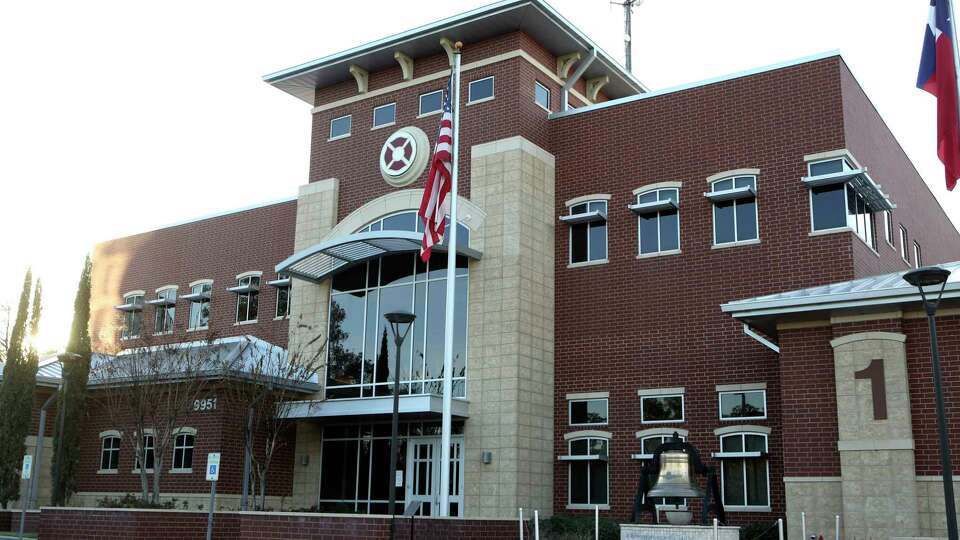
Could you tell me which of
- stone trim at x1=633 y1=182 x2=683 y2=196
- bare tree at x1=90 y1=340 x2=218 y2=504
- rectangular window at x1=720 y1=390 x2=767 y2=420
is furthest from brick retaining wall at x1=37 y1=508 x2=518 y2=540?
stone trim at x1=633 y1=182 x2=683 y2=196

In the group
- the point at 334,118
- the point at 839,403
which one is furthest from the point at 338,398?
the point at 839,403

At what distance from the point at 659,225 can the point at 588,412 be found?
543 cm

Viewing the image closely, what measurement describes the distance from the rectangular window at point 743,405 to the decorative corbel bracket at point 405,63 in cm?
1360

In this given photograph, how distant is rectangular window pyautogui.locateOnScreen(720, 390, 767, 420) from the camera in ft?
80.2

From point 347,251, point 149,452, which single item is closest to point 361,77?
point 347,251

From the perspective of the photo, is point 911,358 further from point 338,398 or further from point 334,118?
point 334,118

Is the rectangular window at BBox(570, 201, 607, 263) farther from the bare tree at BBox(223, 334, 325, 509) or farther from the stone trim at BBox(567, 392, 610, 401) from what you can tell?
the bare tree at BBox(223, 334, 325, 509)

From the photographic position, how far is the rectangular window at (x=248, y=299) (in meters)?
36.2

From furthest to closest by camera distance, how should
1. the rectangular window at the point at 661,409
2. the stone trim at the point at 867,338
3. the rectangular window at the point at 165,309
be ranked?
the rectangular window at the point at 165,309 → the rectangular window at the point at 661,409 → the stone trim at the point at 867,338

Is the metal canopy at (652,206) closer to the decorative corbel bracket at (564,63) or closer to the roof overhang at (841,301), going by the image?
the decorative corbel bracket at (564,63)

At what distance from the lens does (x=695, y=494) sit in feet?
64.8

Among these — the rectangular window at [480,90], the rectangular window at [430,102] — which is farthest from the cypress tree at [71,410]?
the rectangular window at [480,90]

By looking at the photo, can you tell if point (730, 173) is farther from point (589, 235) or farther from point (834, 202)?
point (589, 235)

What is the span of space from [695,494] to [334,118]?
1818 cm
